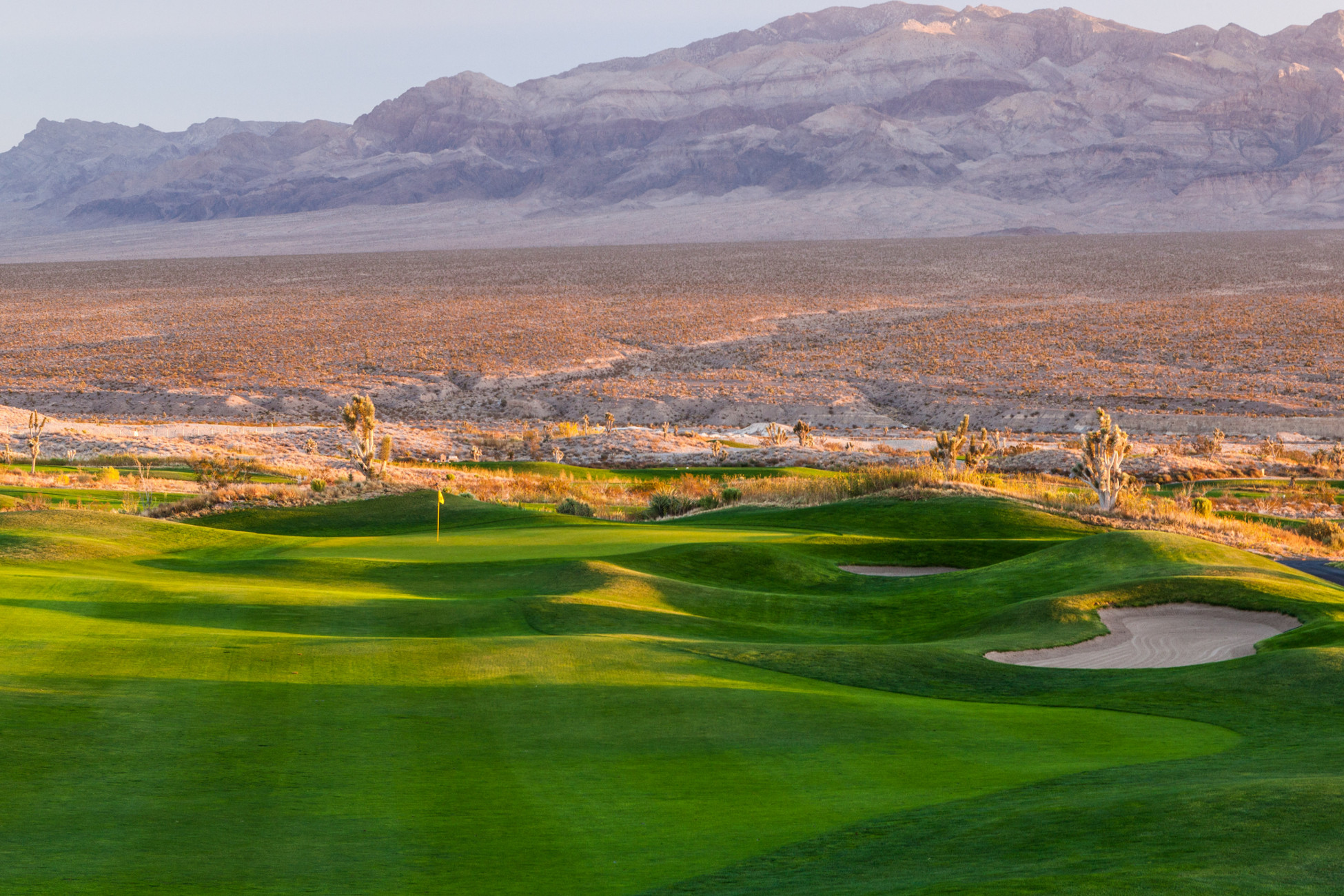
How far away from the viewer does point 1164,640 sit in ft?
49.0

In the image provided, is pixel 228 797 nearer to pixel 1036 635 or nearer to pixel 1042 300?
pixel 1036 635

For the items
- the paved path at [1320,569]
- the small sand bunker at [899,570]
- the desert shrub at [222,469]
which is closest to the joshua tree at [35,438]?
the desert shrub at [222,469]

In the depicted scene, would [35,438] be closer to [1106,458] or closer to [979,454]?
[979,454]

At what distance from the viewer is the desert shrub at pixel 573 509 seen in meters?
27.6

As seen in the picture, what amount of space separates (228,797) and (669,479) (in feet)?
93.9

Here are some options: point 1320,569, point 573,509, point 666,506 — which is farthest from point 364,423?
point 1320,569

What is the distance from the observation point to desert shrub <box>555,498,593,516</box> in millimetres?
27562

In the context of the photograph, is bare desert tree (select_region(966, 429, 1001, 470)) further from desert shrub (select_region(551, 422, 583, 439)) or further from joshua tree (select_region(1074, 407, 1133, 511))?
desert shrub (select_region(551, 422, 583, 439))

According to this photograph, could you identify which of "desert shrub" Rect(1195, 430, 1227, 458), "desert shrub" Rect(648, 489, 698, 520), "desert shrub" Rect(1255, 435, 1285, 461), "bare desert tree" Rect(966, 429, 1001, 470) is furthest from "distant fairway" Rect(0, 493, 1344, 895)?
"desert shrub" Rect(1195, 430, 1227, 458)

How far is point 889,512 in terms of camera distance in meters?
25.4

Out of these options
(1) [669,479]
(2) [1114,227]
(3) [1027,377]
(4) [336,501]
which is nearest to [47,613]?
(4) [336,501]

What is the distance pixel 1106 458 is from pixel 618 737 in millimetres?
21284

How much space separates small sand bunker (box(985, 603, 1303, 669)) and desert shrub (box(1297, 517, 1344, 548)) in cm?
1152

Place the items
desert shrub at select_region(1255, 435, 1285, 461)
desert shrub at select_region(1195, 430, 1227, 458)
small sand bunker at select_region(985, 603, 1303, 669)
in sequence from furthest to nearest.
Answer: desert shrub at select_region(1195, 430, 1227, 458)
desert shrub at select_region(1255, 435, 1285, 461)
small sand bunker at select_region(985, 603, 1303, 669)
